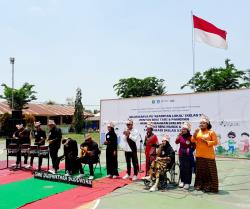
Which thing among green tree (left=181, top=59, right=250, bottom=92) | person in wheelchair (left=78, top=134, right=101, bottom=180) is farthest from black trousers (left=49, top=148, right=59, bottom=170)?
green tree (left=181, top=59, right=250, bottom=92)

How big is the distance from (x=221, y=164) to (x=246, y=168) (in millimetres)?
1266

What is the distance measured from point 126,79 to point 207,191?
129 feet

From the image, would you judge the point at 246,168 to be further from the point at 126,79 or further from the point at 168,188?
the point at 126,79

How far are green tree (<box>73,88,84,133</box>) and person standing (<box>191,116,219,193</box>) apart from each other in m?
36.4

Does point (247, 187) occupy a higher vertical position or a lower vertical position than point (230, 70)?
lower

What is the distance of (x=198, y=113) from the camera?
50.4 ft

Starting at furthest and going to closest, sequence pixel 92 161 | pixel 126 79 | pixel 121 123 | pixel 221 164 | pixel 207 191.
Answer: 1. pixel 126 79
2. pixel 121 123
3. pixel 221 164
4. pixel 92 161
5. pixel 207 191

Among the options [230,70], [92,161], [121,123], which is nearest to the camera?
[92,161]

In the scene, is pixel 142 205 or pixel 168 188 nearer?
pixel 142 205

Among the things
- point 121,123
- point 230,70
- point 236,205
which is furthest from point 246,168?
point 230,70

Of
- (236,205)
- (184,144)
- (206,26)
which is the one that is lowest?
(236,205)

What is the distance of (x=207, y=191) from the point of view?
763cm

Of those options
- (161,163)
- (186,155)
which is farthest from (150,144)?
(186,155)

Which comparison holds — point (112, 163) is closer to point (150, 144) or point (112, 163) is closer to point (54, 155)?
point (150, 144)
